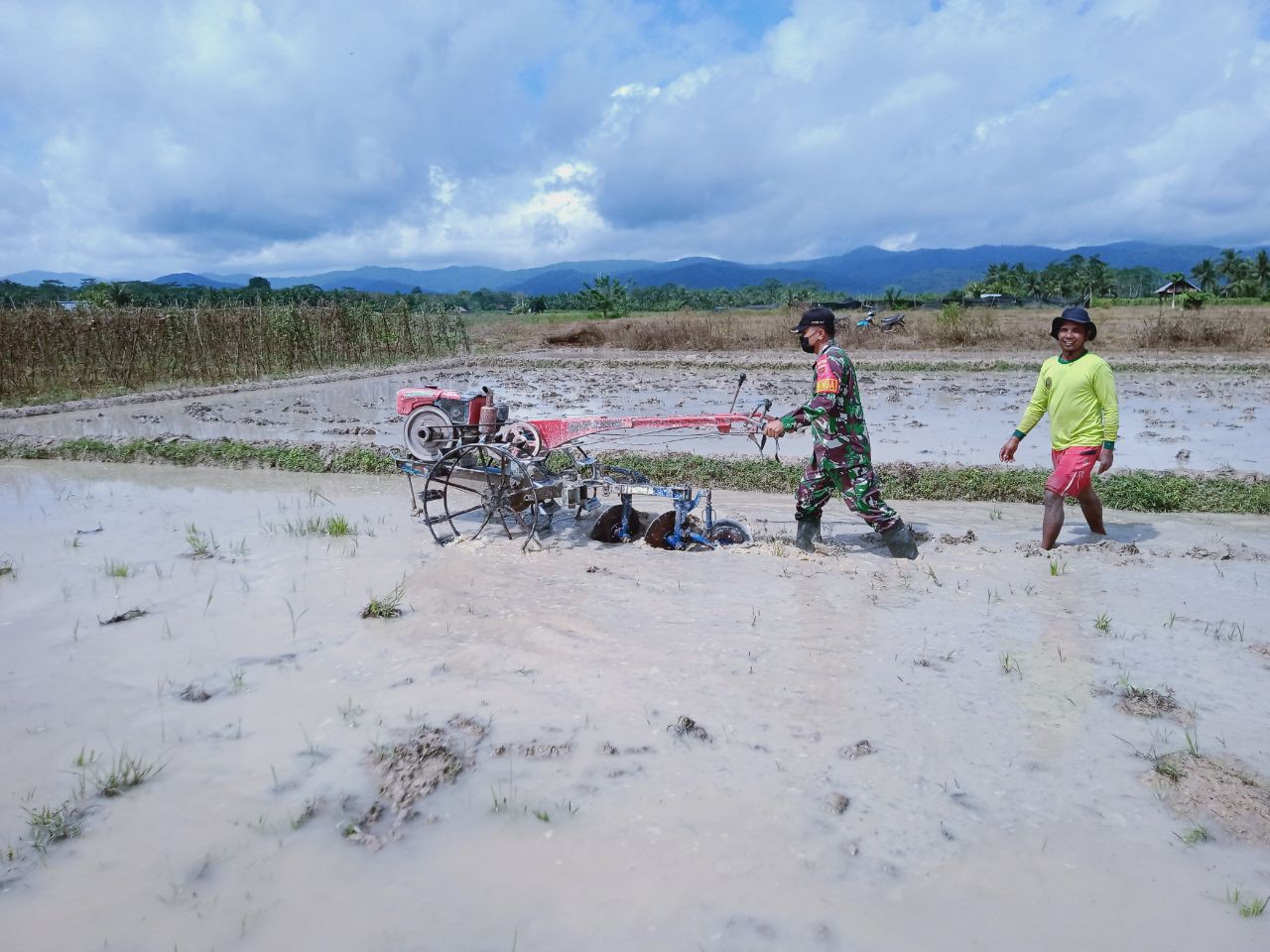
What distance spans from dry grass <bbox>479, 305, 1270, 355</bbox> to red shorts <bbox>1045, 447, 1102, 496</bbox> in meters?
17.3

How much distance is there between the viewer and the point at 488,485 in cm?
604

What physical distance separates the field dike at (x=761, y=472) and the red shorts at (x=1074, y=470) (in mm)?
1858

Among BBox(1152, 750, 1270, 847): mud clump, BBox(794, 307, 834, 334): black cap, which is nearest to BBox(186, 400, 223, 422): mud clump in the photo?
BBox(794, 307, 834, 334): black cap

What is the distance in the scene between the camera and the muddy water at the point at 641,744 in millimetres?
2502

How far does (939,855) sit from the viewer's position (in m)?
2.69

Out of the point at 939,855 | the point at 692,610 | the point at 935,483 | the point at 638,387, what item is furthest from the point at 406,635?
the point at 638,387

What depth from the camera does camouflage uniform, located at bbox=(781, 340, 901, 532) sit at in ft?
17.5

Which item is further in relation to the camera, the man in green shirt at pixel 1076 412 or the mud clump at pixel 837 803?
the man in green shirt at pixel 1076 412

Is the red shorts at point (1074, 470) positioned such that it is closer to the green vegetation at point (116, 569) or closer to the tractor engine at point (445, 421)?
the tractor engine at point (445, 421)

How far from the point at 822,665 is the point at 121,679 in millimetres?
3299

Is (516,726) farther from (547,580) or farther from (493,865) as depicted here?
(547,580)

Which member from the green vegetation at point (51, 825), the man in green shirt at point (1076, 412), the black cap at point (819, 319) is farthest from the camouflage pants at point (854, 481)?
the green vegetation at point (51, 825)

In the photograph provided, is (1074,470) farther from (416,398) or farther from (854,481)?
(416,398)

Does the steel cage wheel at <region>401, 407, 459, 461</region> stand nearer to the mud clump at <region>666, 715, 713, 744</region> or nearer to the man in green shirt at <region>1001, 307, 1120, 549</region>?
the mud clump at <region>666, 715, 713, 744</region>
